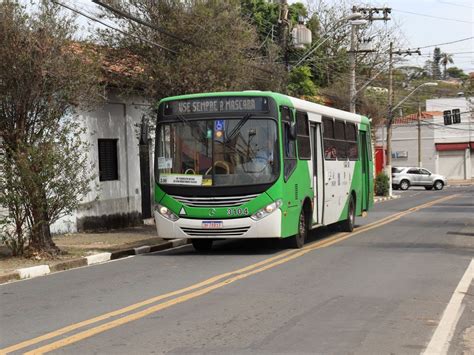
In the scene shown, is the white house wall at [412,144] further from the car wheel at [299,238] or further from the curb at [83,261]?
the car wheel at [299,238]

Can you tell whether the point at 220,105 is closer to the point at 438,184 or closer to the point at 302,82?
the point at 302,82

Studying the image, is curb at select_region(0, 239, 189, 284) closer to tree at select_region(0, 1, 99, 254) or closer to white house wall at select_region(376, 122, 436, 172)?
tree at select_region(0, 1, 99, 254)

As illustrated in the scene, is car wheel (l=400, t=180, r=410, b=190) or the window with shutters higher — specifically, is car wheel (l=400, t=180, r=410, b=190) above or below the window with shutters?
below

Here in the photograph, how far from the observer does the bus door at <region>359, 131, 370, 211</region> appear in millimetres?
20500

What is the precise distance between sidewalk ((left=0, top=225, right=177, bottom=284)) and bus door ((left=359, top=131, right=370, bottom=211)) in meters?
6.51

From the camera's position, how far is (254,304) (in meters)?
8.31

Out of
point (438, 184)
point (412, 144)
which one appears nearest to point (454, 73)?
point (412, 144)

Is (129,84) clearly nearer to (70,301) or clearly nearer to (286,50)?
(286,50)

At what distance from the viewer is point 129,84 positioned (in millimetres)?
19438

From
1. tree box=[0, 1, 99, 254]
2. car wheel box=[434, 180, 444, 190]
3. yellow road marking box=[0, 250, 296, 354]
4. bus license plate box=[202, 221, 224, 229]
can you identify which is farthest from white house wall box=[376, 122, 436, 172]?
yellow road marking box=[0, 250, 296, 354]

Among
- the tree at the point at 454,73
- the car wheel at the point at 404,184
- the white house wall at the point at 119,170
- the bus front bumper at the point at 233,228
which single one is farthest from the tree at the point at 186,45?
the tree at the point at 454,73

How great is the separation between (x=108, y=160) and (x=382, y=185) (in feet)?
82.0

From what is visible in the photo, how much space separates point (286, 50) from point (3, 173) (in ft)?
43.9

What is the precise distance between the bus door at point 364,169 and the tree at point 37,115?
969cm
